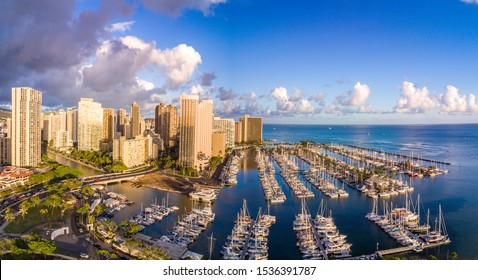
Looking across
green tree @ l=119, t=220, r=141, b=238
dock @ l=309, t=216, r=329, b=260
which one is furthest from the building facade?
green tree @ l=119, t=220, r=141, b=238

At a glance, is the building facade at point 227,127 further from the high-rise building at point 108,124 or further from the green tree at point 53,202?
the green tree at point 53,202

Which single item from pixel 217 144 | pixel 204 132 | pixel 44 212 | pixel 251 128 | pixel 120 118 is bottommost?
pixel 44 212

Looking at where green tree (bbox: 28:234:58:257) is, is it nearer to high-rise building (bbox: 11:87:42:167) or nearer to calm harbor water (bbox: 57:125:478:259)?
calm harbor water (bbox: 57:125:478:259)

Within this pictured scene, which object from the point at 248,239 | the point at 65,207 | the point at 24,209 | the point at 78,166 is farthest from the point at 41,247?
the point at 78,166

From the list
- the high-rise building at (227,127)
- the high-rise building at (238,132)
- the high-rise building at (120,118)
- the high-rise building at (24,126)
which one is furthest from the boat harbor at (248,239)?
the high-rise building at (120,118)

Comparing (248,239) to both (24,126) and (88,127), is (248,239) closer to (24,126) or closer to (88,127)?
(24,126)
